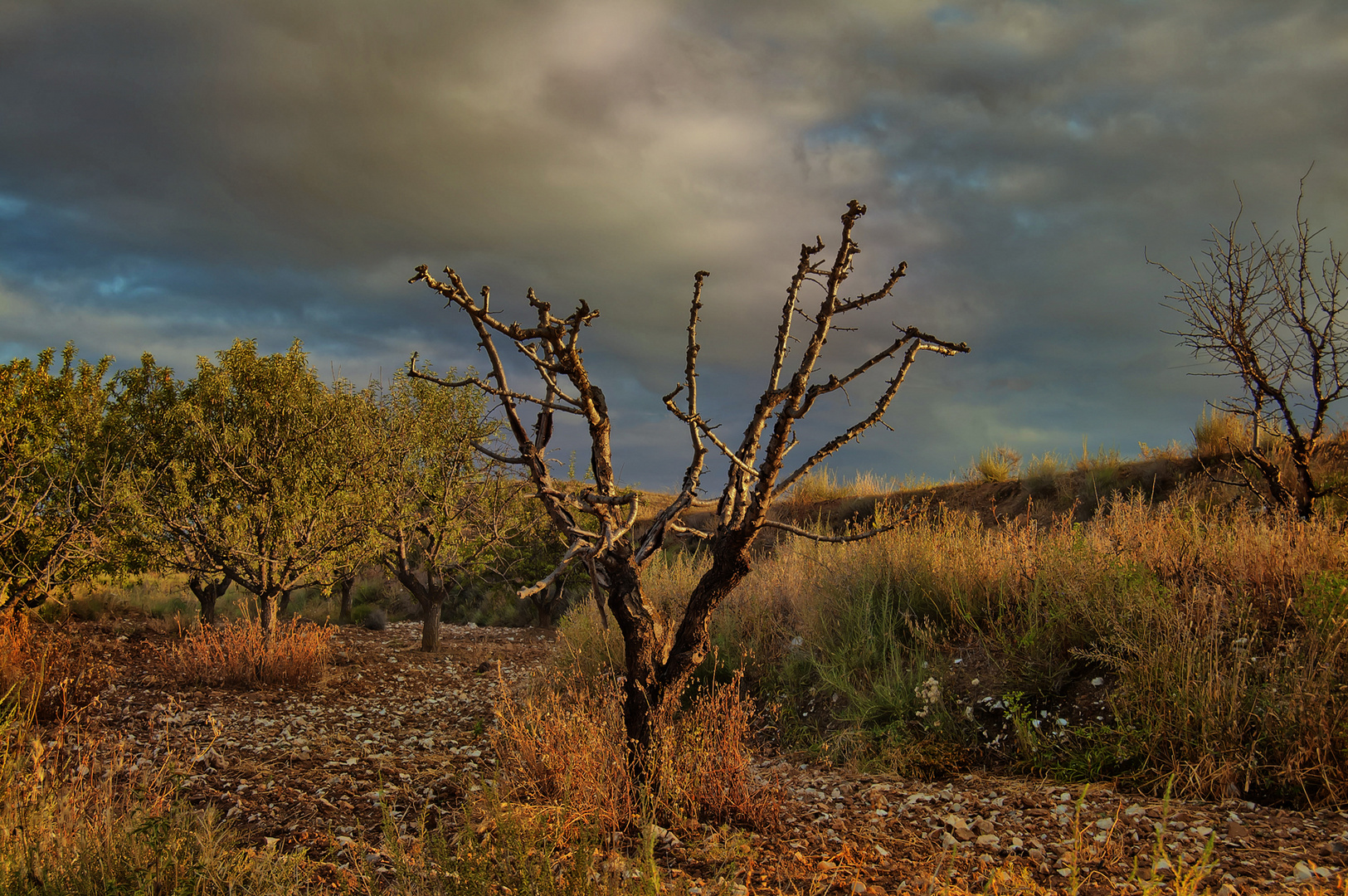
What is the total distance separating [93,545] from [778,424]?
1038 centimetres

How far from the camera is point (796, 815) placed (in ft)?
14.2

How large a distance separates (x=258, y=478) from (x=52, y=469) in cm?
394

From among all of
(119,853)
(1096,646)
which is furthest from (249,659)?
(1096,646)

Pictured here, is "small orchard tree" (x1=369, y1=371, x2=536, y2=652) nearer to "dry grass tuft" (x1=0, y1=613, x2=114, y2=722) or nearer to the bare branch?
"dry grass tuft" (x1=0, y1=613, x2=114, y2=722)

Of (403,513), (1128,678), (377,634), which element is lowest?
(377,634)

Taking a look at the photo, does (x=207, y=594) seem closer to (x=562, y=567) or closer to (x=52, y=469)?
(x=52, y=469)

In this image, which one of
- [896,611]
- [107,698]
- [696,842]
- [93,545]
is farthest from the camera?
[93,545]

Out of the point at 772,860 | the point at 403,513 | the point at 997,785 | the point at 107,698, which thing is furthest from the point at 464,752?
the point at 403,513

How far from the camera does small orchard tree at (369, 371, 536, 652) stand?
36.8 feet

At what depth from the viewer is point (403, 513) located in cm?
1124

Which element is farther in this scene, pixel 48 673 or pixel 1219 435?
pixel 1219 435

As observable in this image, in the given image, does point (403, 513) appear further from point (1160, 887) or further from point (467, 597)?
point (467, 597)

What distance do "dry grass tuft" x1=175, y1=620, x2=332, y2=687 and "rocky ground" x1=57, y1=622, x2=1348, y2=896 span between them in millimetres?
501

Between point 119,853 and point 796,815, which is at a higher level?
point 796,815
